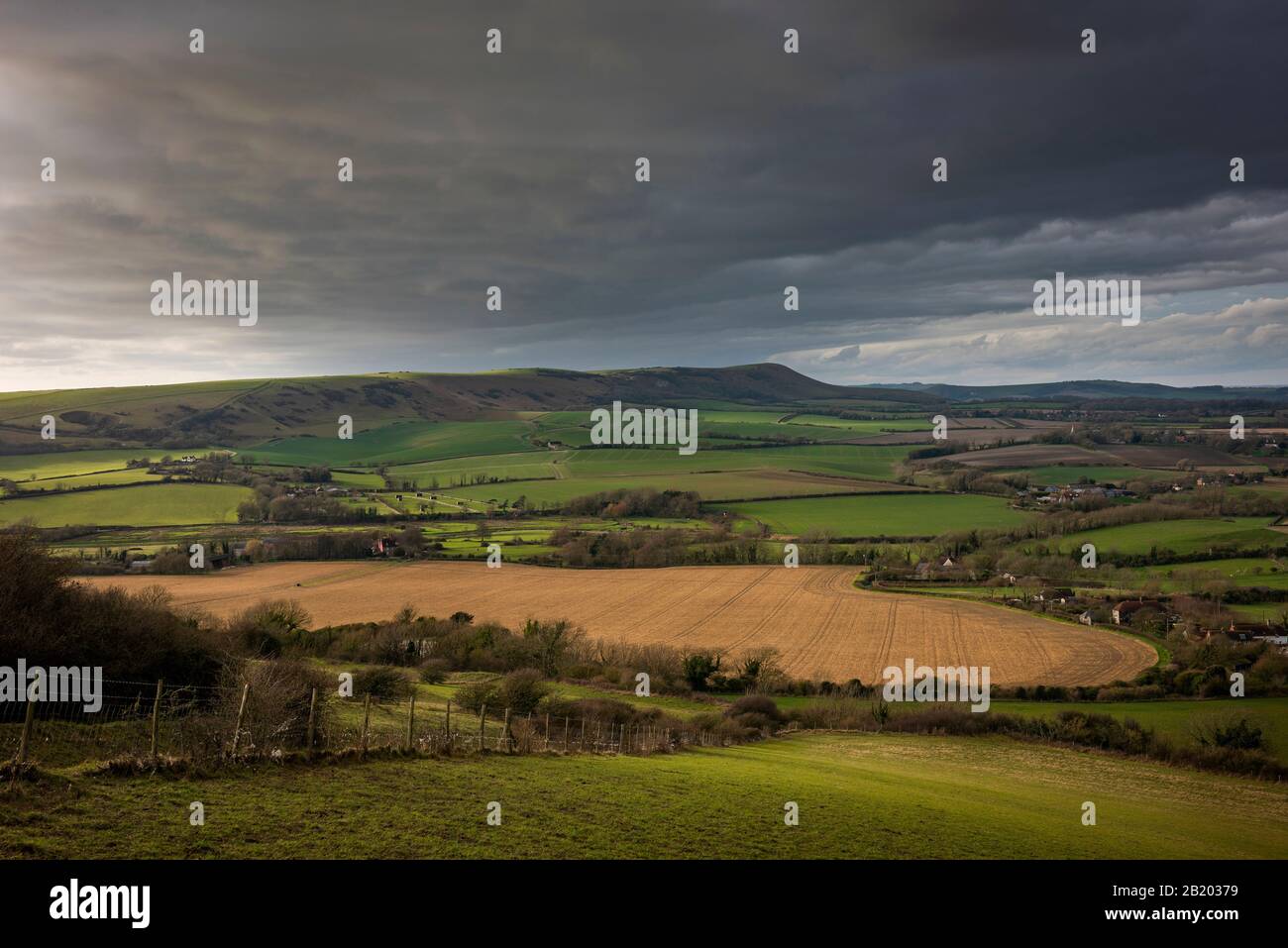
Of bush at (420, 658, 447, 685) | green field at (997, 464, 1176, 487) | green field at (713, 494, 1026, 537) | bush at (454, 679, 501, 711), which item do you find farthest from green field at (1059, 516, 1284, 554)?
bush at (454, 679, 501, 711)

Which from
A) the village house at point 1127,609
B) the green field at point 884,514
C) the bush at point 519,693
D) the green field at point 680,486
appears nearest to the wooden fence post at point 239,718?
the bush at point 519,693

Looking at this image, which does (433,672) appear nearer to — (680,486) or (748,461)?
(680,486)

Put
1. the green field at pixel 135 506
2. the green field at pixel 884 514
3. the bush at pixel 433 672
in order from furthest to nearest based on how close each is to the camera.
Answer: the green field at pixel 884 514
the green field at pixel 135 506
the bush at pixel 433 672

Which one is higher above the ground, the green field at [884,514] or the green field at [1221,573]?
the green field at [884,514]

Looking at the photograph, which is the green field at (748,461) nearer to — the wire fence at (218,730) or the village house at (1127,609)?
the village house at (1127,609)

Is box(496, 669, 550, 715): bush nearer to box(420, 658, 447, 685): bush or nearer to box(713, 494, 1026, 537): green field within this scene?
box(420, 658, 447, 685): bush
